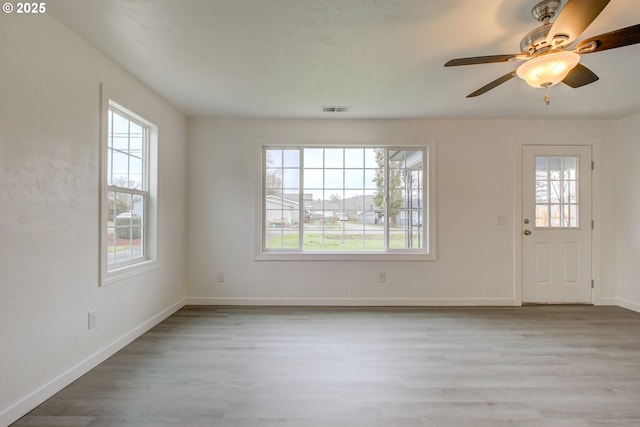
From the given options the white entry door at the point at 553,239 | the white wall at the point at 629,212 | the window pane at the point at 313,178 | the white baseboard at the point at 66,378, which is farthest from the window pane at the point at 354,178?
the white wall at the point at 629,212

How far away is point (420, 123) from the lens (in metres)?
3.68

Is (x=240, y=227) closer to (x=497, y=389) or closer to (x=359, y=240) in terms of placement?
(x=359, y=240)

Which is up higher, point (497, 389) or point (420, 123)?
point (420, 123)

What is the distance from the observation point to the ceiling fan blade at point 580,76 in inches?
67.4

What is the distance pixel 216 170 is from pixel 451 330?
3205 mm

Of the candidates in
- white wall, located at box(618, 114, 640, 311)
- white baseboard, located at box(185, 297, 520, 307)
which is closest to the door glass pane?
white wall, located at box(618, 114, 640, 311)

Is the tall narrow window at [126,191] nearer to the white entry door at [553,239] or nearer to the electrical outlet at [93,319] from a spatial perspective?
the electrical outlet at [93,319]

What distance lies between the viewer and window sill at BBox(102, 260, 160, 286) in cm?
234

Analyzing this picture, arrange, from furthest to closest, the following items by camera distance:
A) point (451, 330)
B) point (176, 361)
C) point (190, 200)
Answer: point (190, 200) → point (451, 330) → point (176, 361)

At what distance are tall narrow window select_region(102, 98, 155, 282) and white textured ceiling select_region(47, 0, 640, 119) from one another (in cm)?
47

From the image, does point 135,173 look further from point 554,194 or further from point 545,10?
point 554,194

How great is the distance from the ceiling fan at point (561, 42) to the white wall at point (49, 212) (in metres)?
2.47

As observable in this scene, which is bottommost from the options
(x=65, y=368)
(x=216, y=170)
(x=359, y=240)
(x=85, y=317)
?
(x=65, y=368)

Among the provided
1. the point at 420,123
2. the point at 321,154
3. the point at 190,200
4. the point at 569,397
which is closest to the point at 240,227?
the point at 190,200
